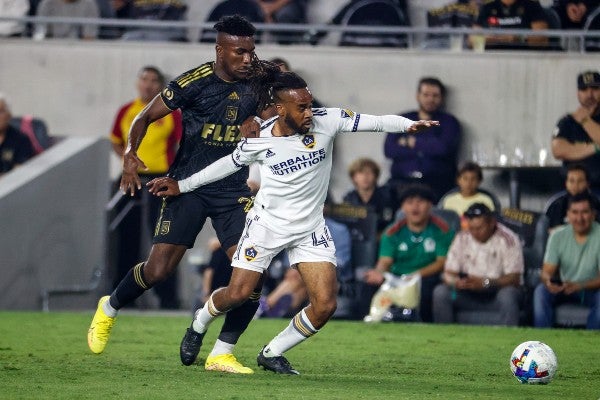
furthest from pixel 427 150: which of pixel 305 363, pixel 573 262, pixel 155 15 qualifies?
pixel 305 363

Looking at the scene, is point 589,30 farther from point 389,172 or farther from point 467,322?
point 467,322

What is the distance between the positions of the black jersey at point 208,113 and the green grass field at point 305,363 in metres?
1.51

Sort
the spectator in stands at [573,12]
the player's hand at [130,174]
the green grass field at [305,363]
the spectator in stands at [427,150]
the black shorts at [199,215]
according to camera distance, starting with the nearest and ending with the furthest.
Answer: the green grass field at [305,363], the player's hand at [130,174], the black shorts at [199,215], the spectator in stands at [427,150], the spectator in stands at [573,12]

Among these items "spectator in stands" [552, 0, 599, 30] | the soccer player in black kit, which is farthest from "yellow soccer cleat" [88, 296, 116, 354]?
"spectator in stands" [552, 0, 599, 30]

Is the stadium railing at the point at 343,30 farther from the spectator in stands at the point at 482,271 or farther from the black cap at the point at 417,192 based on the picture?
the spectator in stands at the point at 482,271

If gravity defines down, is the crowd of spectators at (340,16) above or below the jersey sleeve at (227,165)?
above

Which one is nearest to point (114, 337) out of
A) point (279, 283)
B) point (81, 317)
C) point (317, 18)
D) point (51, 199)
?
point (81, 317)

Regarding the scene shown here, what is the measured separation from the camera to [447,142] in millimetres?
15938

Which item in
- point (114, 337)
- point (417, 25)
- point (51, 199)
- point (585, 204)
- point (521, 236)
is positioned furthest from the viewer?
point (417, 25)

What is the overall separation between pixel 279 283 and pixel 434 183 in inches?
88.7

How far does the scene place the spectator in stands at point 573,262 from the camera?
45.5 ft

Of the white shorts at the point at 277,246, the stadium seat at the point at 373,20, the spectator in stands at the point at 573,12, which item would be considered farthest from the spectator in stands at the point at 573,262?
the white shorts at the point at 277,246

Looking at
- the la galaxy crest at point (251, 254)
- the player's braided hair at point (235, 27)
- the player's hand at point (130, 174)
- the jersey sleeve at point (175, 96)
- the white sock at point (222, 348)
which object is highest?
the player's braided hair at point (235, 27)

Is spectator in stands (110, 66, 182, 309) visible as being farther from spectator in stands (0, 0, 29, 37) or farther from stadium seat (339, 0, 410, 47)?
stadium seat (339, 0, 410, 47)
